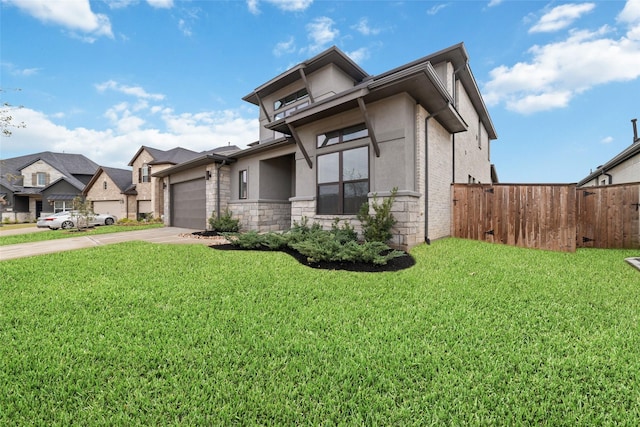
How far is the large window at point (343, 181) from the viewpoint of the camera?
22.8ft

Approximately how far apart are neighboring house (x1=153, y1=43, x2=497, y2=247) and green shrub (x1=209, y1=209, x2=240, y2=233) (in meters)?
0.43

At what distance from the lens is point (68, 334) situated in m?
2.62

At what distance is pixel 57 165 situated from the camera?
2828 centimetres

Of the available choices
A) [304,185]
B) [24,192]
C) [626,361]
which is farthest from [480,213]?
[24,192]

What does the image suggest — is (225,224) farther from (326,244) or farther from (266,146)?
(326,244)

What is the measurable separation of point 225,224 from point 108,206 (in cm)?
2126

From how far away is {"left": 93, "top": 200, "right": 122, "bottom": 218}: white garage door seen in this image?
23.8 metres

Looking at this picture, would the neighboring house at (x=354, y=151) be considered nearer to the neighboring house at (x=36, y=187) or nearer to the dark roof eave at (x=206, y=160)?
the dark roof eave at (x=206, y=160)

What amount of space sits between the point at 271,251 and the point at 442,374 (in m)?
5.04

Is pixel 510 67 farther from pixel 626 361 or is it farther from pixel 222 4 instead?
pixel 626 361

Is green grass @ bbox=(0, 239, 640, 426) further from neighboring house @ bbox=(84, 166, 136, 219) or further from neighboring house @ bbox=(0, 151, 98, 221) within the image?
neighboring house @ bbox=(0, 151, 98, 221)

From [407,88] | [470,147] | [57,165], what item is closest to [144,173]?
[57,165]

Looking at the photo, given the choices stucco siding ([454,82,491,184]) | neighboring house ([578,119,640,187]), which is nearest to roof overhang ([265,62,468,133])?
stucco siding ([454,82,491,184])

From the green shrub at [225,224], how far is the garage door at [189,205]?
1698mm
